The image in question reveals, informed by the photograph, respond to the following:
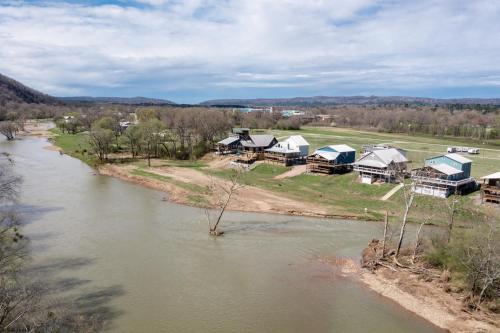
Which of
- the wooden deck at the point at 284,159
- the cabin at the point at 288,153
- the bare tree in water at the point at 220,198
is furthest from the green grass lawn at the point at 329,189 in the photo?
the bare tree in water at the point at 220,198

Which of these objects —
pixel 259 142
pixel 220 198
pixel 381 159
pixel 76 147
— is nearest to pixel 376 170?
pixel 381 159

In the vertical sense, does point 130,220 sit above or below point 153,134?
below

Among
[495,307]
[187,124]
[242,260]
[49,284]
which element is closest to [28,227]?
[49,284]

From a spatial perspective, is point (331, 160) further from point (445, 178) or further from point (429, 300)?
point (429, 300)

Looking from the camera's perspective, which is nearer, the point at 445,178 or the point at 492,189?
the point at 492,189

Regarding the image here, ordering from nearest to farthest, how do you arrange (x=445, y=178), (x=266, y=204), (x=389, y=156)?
(x=445, y=178), (x=266, y=204), (x=389, y=156)

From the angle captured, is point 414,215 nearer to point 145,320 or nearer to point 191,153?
point 145,320
